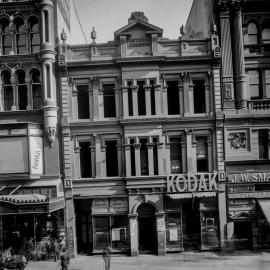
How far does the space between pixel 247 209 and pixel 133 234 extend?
7.78m

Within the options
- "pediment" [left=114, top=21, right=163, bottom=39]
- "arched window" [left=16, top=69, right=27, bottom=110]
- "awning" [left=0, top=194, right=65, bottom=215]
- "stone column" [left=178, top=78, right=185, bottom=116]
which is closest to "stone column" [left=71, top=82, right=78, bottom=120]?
"arched window" [left=16, top=69, right=27, bottom=110]

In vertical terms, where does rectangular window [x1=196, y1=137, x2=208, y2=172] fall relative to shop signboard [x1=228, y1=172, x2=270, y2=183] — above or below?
above

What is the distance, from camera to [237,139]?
2473 centimetres

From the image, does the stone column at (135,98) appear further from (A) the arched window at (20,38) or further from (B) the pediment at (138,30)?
(A) the arched window at (20,38)

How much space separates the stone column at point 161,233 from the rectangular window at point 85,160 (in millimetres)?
5545

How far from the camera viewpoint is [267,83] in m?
25.2

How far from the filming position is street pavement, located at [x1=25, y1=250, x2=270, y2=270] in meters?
21.5

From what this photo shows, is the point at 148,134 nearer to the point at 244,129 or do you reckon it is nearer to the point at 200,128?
the point at 200,128

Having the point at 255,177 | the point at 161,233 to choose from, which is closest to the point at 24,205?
the point at 161,233

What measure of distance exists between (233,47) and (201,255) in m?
14.1

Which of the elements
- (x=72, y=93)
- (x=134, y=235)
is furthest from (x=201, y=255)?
(x=72, y=93)

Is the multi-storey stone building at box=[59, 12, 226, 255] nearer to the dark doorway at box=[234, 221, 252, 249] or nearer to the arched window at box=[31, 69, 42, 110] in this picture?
the dark doorway at box=[234, 221, 252, 249]

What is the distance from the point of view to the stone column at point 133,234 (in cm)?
2431

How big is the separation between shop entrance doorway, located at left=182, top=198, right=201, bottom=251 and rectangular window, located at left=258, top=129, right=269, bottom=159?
547cm
